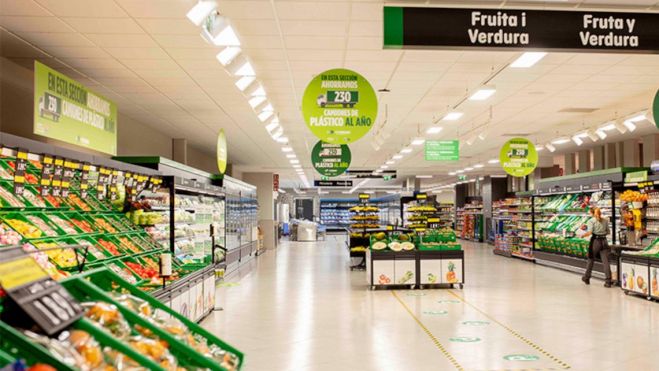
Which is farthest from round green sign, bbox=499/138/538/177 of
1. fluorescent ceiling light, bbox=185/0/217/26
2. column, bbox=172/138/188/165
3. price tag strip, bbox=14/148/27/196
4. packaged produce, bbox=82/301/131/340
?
packaged produce, bbox=82/301/131/340

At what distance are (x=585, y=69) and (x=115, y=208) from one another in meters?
6.87

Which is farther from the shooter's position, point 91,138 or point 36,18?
point 91,138

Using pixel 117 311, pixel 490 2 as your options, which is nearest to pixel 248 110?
pixel 490 2

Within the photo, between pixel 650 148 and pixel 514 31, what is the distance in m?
12.5

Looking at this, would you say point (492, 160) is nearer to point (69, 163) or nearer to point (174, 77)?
point (174, 77)

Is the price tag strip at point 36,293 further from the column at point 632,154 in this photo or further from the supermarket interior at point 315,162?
the column at point 632,154

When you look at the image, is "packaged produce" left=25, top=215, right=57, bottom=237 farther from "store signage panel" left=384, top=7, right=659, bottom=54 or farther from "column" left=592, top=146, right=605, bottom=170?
"column" left=592, top=146, right=605, bottom=170

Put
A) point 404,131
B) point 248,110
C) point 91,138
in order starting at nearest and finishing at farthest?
point 91,138
point 248,110
point 404,131

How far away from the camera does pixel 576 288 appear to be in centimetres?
1153

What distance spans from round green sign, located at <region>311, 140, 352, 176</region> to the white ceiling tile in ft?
22.9

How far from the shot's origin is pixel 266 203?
83.0 feet

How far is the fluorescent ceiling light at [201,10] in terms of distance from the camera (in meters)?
5.04

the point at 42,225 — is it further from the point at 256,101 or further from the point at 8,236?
the point at 256,101

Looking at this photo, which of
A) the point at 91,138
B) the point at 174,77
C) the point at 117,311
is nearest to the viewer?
the point at 117,311
